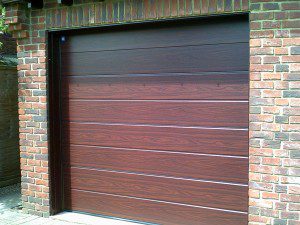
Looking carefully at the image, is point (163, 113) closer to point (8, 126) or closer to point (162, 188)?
point (162, 188)

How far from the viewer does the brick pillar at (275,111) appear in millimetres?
3793

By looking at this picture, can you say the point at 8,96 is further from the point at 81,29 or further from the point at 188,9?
the point at 188,9

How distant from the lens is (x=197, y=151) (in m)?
4.52

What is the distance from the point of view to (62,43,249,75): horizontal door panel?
4289mm

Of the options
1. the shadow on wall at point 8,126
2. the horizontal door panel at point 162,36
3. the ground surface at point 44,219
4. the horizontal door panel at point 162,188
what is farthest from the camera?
the shadow on wall at point 8,126

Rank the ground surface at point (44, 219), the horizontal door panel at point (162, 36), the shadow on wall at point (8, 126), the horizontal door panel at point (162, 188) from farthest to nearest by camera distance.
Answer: the shadow on wall at point (8, 126), the ground surface at point (44, 219), the horizontal door panel at point (162, 188), the horizontal door panel at point (162, 36)

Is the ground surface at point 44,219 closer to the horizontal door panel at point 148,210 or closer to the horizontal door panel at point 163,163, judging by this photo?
the horizontal door panel at point 148,210

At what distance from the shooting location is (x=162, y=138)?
4.70 meters

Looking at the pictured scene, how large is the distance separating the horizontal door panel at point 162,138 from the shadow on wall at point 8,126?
1928mm

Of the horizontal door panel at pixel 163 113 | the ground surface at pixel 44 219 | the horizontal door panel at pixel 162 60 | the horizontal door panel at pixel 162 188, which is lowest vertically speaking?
the ground surface at pixel 44 219

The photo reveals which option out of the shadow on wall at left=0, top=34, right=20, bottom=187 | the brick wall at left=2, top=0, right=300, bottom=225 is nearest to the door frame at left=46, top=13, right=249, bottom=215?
Answer: the brick wall at left=2, top=0, right=300, bottom=225

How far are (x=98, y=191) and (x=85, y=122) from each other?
89 cm

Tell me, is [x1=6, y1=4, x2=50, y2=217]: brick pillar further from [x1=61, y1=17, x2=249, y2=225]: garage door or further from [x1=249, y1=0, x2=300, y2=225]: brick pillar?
[x1=249, y1=0, x2=300, y2=225]: brick pillar

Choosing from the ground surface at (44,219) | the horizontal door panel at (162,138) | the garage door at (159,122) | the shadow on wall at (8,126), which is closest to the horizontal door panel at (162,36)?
the garage door at (159,122)
